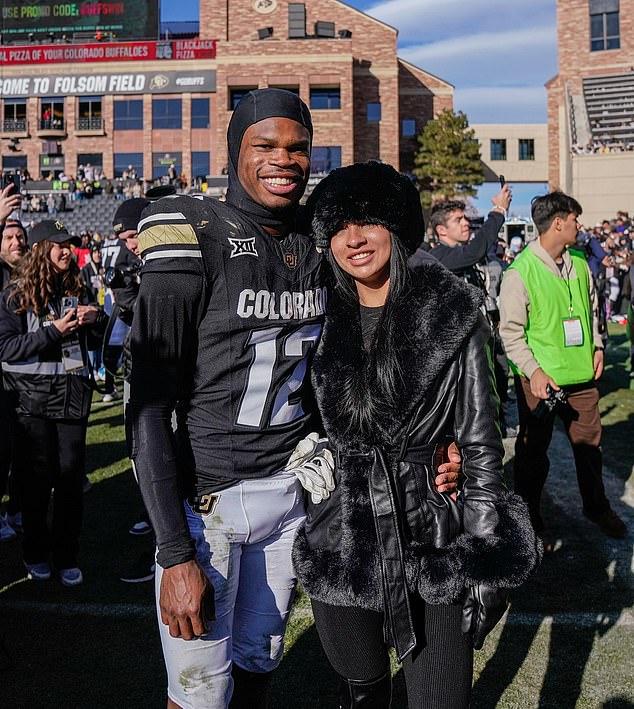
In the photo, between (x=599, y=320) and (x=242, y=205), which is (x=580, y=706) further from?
(x=599, y=320)

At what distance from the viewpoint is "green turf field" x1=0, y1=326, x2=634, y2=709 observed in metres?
3.10

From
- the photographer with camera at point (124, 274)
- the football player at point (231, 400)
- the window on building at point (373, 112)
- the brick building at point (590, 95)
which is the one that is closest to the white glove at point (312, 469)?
the football player at point (231, 400)

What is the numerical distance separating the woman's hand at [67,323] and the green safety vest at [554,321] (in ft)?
8.92

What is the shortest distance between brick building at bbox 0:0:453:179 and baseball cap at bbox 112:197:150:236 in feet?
128

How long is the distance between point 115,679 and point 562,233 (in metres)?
3.52

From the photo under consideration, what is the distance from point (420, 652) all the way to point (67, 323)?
2987 millimetres

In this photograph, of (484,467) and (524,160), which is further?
(524,160)

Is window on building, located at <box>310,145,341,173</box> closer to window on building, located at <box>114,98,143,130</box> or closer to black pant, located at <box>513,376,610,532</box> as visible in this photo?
window on building, located at <box>114,98,143,130</box>

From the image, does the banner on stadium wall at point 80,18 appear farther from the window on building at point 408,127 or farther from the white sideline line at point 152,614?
the white sideline line at point 152,614

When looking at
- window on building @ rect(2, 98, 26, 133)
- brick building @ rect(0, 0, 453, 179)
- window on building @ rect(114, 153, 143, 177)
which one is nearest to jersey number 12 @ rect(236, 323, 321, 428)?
brick building @ rect(0, 0, 453, 179)

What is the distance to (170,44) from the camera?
46.8 meters

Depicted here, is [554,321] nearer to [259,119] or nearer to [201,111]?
[259,119]

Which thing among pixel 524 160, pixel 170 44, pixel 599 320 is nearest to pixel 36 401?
pixel 599 320

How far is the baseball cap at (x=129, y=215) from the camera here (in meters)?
5.04
